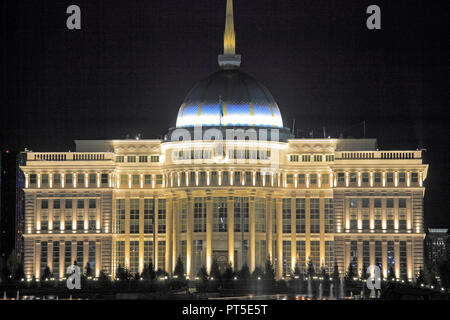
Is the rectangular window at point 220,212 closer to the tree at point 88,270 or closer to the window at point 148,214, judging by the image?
the window at point 148,214

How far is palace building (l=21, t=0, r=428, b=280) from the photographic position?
175 metres

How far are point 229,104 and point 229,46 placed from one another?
10665mm

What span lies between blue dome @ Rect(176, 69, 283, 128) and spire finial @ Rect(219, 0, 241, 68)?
2.50 meters

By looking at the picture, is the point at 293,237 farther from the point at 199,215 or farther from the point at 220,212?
the point at 199,215

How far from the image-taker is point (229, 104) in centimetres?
17912

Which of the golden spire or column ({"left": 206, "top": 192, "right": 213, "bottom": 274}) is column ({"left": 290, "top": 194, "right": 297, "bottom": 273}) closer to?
column ({"left": 206, "top": 192, "right": 213, "bottom": 274})

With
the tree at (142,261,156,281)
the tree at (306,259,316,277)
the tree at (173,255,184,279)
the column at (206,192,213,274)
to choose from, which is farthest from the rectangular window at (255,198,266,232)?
the tree at (142,261,156,281)

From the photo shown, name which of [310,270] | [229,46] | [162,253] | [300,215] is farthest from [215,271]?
[229,46]

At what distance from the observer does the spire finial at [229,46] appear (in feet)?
605

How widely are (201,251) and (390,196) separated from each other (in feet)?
80.1

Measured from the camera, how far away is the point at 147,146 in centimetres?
Answer: 18025

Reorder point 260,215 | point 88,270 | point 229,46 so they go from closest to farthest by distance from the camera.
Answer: point 88,270
point 260,215
point 229,46
